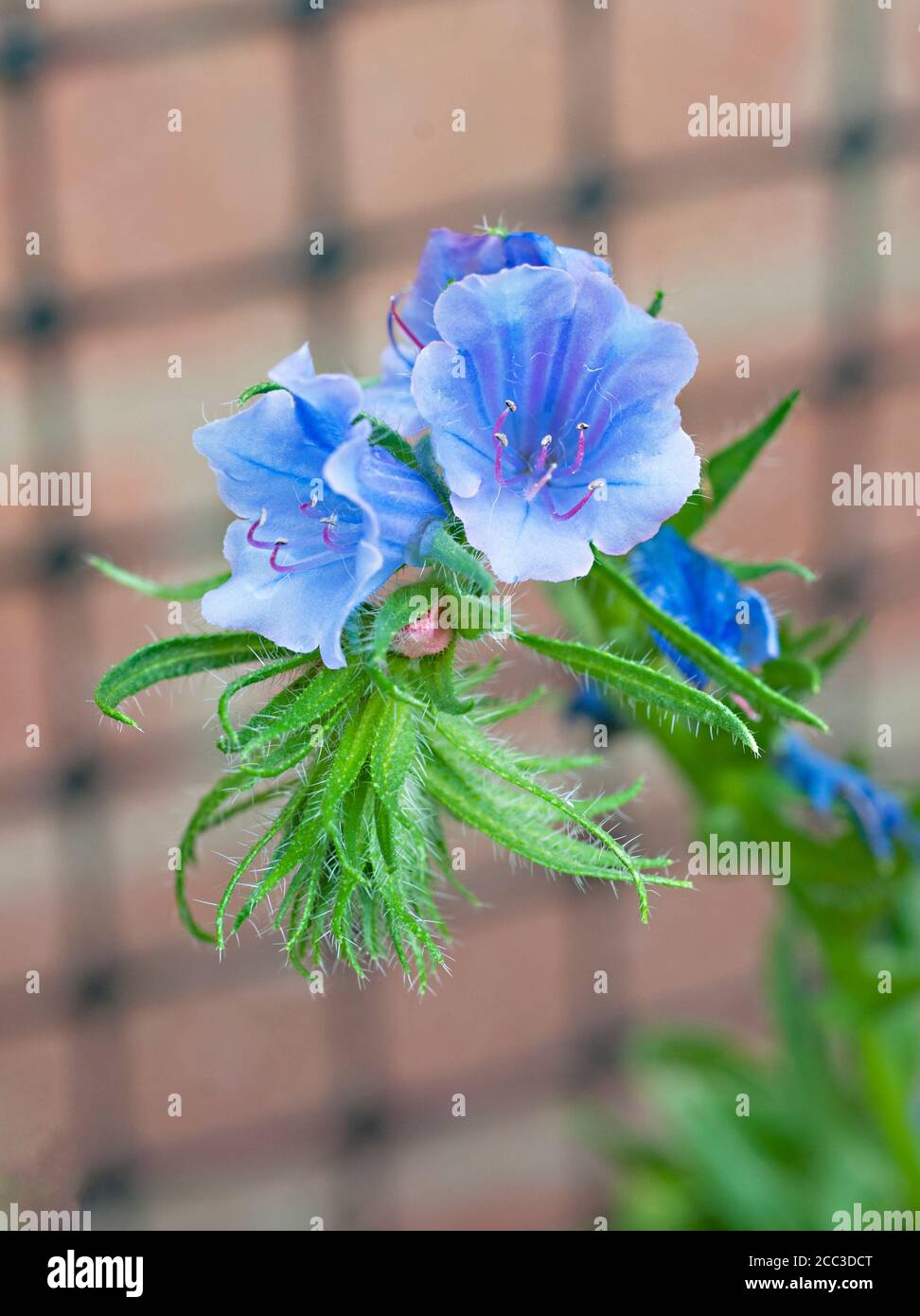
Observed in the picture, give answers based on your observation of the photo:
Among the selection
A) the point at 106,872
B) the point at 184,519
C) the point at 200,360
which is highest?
the point at 200,360

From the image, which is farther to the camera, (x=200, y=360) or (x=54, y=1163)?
(x=200, y=360)

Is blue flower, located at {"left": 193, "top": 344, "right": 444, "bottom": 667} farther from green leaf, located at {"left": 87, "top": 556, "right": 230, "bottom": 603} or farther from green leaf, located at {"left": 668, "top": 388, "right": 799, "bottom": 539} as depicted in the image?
green leaf, located at {"left": 668, "top": 388, "right": 799, "bottom": 539}

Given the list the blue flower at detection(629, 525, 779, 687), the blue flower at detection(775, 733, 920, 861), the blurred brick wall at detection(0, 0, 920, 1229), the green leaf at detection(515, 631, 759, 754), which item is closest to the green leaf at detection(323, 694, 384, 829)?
the green leaf at detection(515, 631, 759, 754)

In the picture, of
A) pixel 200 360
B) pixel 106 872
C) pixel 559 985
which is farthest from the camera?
pixel 559 985

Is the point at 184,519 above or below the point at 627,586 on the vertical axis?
above

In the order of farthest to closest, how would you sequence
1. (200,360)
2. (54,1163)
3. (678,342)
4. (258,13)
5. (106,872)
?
1. (106,872)
2. (200,360)
3. (258,13)
4. (54,1163)
5. (678,342)

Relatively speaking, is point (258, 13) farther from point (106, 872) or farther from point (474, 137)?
point (106, 872)

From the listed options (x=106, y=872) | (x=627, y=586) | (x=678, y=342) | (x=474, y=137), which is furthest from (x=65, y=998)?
(x=678, y=342)
